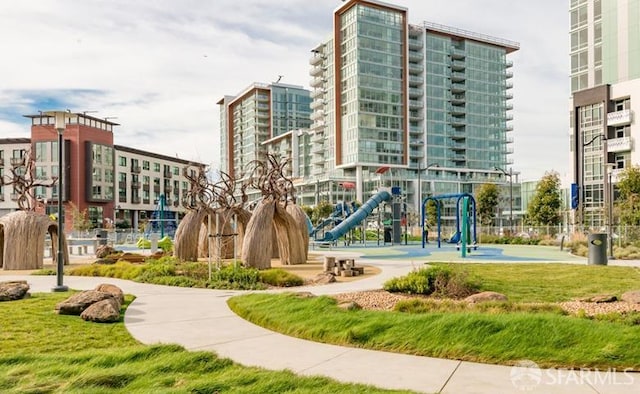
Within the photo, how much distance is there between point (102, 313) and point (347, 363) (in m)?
5.32

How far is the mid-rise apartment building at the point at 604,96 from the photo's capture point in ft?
181

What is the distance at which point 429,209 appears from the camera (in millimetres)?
76125

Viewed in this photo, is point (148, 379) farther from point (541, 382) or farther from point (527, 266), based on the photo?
point (527, 266)

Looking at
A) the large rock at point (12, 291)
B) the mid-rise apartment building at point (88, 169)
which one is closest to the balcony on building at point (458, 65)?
the mid-rise apartment building at point (88, 169)

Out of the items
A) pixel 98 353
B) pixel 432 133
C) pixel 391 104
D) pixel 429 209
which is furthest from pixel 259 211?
pixel 432 133

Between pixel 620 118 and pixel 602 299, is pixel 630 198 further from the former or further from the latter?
pixel 602 299

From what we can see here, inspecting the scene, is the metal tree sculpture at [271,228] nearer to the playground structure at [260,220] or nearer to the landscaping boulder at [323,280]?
the playground structure at [260,220]

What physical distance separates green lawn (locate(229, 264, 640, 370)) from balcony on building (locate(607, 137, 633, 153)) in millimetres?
53905

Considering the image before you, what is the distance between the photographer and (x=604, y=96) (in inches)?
2233

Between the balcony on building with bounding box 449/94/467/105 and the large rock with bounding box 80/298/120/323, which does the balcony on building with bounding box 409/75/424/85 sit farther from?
the large rock with bounding box 80/298/120/323

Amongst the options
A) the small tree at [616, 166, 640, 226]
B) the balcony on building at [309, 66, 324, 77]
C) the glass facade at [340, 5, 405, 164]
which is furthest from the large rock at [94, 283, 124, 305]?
the balcony on building at [309, 66, 324, 77]

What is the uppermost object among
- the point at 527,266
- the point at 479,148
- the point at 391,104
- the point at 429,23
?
the point at 429,23

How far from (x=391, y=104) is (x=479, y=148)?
24.9m

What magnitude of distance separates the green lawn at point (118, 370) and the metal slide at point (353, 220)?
2832 cm
